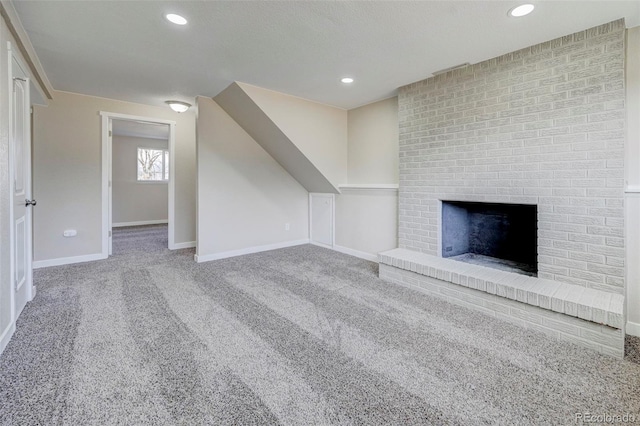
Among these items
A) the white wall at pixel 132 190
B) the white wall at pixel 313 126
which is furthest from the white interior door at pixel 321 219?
the white wall at pixel 132 190

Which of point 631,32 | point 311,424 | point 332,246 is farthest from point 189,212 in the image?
point 631,32

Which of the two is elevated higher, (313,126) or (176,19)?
(176,19)

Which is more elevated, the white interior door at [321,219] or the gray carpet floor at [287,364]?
the white interior door at [321,219]

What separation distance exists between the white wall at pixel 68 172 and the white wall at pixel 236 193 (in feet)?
4.61

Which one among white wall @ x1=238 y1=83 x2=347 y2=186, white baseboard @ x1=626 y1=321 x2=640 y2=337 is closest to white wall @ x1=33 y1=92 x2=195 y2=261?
white wall @ x1=238 y1=83 x2=347 y2=186

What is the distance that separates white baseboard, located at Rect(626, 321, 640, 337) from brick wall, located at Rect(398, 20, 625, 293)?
0.97ft

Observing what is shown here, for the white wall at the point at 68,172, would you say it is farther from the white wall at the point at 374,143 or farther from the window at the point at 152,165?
the window at the point at 152,165

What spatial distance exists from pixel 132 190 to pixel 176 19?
6561mm

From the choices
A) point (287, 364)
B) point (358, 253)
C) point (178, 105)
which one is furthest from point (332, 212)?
point (287, 364)

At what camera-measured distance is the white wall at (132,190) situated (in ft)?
24.1

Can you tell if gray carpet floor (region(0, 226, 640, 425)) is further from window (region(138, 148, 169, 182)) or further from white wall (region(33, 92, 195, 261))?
window (region(138, 148, 169, 182))

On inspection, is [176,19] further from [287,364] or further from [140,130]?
[140,130]

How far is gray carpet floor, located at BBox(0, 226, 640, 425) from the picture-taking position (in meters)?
1.42

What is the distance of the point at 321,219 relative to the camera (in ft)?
16.9
